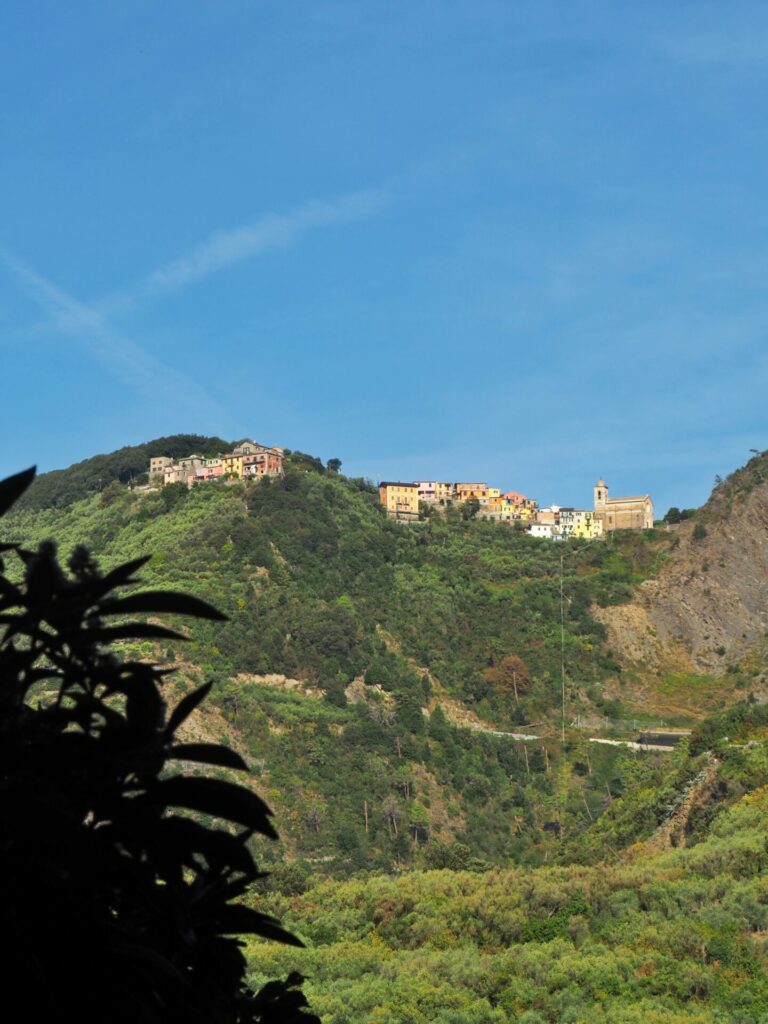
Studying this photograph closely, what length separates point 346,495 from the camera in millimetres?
105938

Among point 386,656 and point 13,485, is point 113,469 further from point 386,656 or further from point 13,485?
point 13,485

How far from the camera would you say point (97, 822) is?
3074 millimetres

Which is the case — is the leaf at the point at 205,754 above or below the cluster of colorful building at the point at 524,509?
below

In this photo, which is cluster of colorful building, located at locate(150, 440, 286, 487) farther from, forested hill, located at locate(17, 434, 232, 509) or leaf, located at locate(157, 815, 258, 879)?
leaf, located at locate(157, 815, 258, 879)

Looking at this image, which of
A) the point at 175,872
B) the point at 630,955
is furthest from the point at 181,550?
the point at 175,872

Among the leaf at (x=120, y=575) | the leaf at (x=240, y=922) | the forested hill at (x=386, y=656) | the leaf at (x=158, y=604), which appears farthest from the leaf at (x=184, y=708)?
the forested hill at (x=386, y=656)

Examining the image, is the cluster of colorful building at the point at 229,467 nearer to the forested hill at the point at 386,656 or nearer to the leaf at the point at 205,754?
the forested hill at the point at 386,656

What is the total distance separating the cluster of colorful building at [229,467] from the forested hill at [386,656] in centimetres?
212

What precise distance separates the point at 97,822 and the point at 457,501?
116 meters

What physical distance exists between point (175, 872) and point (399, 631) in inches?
3191

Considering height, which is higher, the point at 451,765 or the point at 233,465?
the point at 233,465

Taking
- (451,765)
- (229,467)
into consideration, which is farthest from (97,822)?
(229,467)

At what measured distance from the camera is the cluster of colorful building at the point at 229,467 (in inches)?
3969

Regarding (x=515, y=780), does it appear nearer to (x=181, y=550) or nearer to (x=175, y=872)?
(x=181, y=550)
